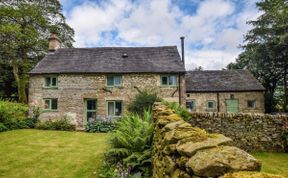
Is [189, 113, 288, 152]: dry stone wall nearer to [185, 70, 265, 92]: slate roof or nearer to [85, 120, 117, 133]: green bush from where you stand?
[85, 120, 117, 133]: green bush

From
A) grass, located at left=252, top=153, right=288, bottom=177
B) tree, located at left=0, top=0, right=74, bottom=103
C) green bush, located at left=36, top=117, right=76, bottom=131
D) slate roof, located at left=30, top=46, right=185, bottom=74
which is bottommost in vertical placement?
grass, located at left=252, top=153, right=288, bottom=177

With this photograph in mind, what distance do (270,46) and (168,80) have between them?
14.7 meters

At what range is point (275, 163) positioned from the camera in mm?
7688

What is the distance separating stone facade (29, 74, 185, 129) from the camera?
18.9 metres

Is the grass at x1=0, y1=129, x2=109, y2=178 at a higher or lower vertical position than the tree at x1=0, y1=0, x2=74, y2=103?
lower

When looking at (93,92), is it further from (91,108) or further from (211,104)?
(211,104)

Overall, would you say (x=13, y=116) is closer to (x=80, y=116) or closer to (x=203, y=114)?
(x=80, y=116)

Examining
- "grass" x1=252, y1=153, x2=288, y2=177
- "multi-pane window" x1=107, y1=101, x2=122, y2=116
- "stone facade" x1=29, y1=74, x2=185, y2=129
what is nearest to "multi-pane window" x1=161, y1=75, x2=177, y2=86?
"stone facade" x1=29, y1=74, x2=185, y2=129

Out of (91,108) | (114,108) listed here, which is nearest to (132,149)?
(114,108)

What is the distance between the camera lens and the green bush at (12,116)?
15180mm

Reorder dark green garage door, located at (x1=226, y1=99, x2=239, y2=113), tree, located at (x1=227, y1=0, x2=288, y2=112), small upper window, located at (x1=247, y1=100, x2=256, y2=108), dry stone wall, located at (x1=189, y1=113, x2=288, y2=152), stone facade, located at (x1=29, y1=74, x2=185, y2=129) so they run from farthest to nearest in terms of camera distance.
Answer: tree, located at (x1=227, y1=0, x2=288, y2=112)
small upper window, located at (x1=247, y1=100, x2=256, y2=108)
dark green garage door, located at (x1=226, y1=99, x2=239, y2=113)
stone facade, located at (x1=29, y1=74, x2=185, y2=129)
dry stone wall, located at (x1=189, y1=113, x2=288, y2=152)

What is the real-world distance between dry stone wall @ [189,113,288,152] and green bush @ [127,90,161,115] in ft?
24.4

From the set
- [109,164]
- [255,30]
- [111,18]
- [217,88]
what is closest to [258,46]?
[255,30]

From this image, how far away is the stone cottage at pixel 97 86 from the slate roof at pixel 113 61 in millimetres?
83
